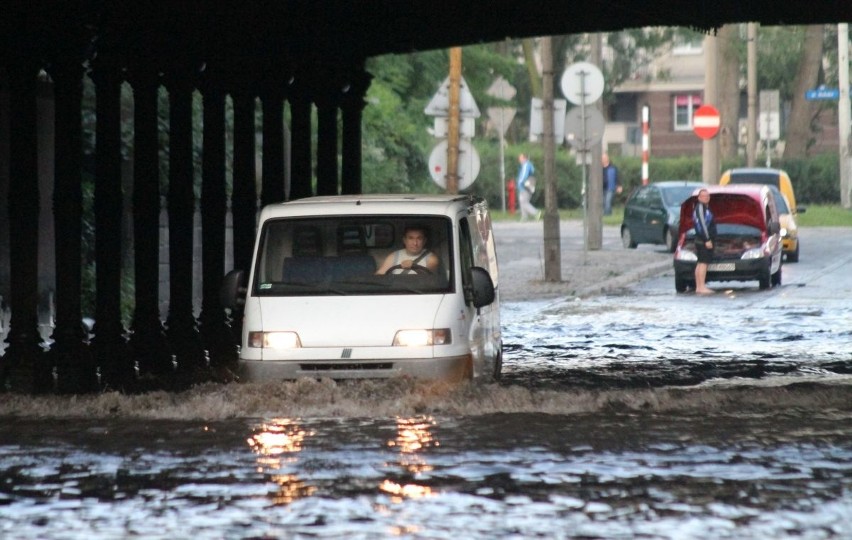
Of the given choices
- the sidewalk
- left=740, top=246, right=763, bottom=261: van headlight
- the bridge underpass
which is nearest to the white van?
the bridge underpass

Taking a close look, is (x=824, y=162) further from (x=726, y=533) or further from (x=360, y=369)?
(x=726, y=533)

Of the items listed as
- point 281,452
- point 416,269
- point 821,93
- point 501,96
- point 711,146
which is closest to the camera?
point 281,452

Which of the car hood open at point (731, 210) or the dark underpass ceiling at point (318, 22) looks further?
the car hood open at point (731, 210)

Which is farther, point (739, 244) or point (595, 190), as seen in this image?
point (595, 190)

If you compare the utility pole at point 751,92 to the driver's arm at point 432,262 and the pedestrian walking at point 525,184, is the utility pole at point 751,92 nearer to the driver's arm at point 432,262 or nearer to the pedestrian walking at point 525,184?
the pedestrian walking at point 525,184

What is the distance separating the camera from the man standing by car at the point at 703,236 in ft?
96.6

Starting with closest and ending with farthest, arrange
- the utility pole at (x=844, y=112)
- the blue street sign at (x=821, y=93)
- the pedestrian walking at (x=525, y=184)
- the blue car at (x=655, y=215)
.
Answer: the blue car at (x=655, y=215) < the pedestrian walking at (x=525, y=184) < the blue street sign at (x=821, y=93) < the utility pole at (x=844, y=112)

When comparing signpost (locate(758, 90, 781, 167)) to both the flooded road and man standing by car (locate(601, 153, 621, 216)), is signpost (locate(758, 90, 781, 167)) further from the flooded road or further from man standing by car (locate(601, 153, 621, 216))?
the flooded road

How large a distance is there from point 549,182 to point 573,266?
13.3ft

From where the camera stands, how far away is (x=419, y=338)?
1396 centimetres

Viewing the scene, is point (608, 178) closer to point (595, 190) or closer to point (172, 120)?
point (595, 190)

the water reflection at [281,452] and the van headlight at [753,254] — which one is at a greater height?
the van headlight at [753,254]

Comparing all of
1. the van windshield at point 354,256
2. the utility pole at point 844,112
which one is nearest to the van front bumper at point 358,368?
the van windshield at point 354,256

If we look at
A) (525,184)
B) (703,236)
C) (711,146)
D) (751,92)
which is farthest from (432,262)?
(751,92)
